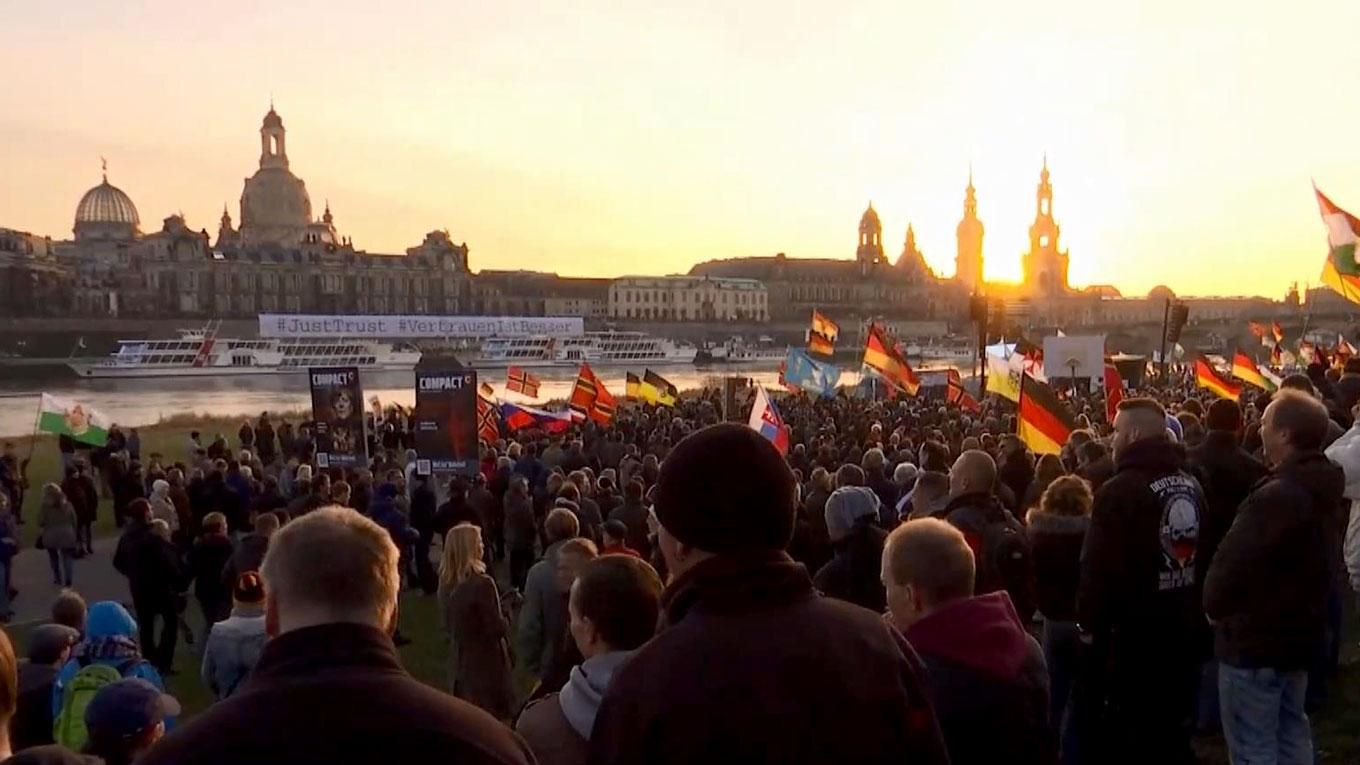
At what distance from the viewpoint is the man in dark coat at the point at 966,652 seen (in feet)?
8.23

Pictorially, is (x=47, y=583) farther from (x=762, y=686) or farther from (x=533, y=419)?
(x=762, y=686)

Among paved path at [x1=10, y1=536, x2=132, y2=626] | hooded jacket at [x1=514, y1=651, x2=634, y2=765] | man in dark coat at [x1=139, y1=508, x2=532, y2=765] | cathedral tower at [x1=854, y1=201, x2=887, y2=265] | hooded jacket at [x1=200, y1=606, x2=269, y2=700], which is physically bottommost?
paved path at [x1=10, y1=536, x2=132, y2=626]

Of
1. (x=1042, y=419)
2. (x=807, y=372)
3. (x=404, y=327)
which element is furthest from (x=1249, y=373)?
(x=404, y=327)

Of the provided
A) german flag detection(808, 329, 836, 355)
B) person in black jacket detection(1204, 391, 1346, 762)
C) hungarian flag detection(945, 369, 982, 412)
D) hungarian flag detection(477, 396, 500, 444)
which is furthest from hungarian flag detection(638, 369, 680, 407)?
person in black jacket detection(1204, 391, 1346, 762)

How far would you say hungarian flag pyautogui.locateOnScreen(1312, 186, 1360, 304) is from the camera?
10344mm

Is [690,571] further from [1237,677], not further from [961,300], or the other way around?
[961,300]

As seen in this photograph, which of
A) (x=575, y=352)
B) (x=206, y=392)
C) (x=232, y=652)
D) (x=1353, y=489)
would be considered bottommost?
(x=206, y=392)

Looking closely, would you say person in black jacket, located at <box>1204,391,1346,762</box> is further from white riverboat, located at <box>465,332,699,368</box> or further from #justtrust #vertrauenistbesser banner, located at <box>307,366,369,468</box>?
white riverboat, located at <box>465,332,699,368</box>

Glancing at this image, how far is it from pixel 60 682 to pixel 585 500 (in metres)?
5.04

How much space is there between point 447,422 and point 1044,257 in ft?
478

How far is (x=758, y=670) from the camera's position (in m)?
1.75

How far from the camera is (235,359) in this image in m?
68.2

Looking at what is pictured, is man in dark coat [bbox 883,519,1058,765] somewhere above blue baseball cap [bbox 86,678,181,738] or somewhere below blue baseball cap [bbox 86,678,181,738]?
above

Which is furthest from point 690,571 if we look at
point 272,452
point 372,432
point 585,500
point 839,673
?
point 372,432
